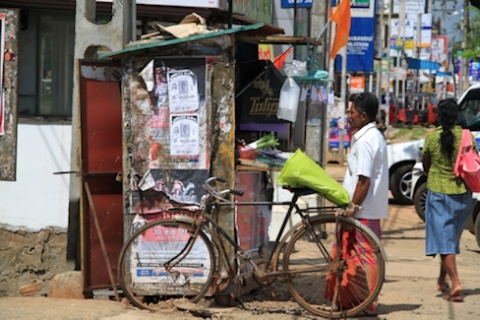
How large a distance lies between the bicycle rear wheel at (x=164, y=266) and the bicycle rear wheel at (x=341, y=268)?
717 mm

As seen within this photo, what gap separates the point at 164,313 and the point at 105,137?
160 centimetres

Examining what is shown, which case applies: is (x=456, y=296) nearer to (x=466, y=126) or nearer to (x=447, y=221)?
(x=447, y=221)

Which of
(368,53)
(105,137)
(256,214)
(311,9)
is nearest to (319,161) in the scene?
(311,9)

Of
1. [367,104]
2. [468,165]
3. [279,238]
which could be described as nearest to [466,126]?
[468,165]

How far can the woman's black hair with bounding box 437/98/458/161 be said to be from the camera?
8.17m

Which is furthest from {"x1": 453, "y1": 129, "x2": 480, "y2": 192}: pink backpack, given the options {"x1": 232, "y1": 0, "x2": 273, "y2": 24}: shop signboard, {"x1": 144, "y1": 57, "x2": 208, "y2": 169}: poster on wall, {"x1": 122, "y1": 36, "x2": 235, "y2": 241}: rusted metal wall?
{"x1": 232, "y1": 0, "x2": 273, "y2": 24}: shop signboard

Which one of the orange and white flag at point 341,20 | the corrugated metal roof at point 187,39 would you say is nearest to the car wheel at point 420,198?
the orange and white flag at point 341,20

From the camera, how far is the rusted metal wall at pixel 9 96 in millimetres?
10617

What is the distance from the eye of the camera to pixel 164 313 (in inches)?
283

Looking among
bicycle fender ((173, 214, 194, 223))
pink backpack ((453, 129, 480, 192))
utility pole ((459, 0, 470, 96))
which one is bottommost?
bicycle fender ((173, 214, 194, 223))

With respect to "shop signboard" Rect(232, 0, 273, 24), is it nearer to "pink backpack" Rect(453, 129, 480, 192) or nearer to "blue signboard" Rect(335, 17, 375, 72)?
"blue signboard" Rect(335, 17, 375, 72)

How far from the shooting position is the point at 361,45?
19078 mm

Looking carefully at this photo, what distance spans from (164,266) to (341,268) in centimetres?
146

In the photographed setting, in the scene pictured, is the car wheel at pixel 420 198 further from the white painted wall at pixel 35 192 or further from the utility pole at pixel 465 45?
the utility pole at pixel 465 45
